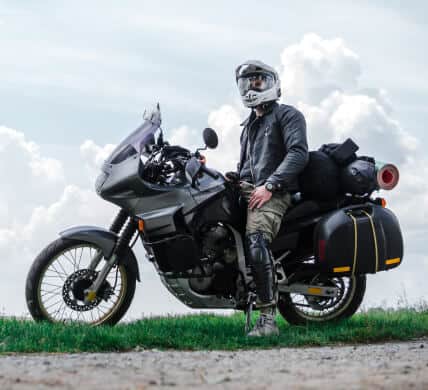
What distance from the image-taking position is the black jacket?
25.5 feet

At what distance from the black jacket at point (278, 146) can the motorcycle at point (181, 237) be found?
0.40 metres

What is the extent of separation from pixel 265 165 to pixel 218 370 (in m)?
2.94

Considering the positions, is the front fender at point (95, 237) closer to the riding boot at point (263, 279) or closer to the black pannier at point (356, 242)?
the riding boot at point (263, 279)

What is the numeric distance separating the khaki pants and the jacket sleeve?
0.16 meters

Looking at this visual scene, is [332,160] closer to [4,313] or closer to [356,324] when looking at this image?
[356,324]

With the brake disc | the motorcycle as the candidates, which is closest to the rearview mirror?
the motorcycle

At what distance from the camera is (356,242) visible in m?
8.02

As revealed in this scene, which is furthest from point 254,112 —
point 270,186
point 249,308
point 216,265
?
point 249,308

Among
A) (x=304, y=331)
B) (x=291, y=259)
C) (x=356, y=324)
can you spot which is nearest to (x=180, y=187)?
(x=291, y=259)

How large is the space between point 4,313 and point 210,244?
340 cm

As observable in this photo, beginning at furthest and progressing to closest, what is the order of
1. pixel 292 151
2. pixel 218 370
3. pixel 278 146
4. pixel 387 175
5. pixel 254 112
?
pixel 254 112 → pixel 387 175 → pixel 278 146 → pixel 292 151 → pixel 218 370

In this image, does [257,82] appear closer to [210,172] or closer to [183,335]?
[210,172]

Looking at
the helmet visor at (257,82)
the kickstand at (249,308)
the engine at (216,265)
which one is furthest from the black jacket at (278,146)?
the kickstand at (249,308)

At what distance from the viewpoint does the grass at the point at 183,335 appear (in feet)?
23.4
